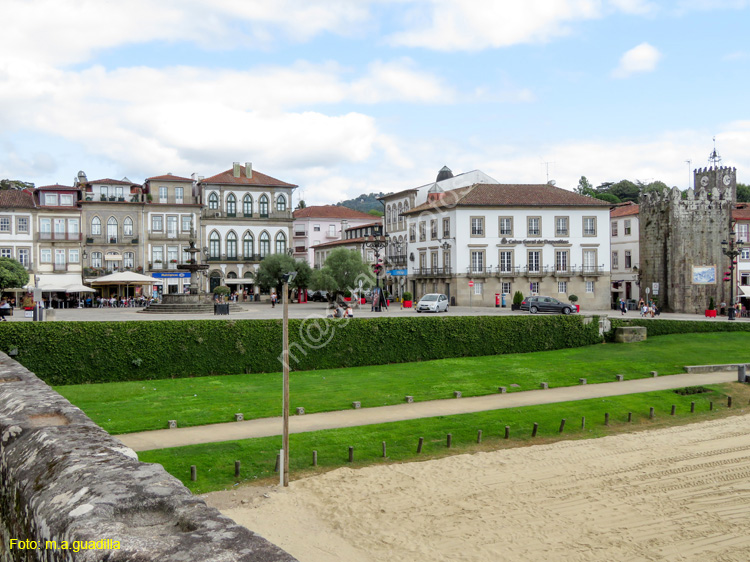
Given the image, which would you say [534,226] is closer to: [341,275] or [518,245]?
[518,245]

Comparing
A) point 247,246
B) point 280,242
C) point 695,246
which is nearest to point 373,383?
point 695,246

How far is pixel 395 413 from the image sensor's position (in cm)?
1986

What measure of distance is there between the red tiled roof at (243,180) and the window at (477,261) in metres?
23.3

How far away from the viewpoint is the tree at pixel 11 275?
46156 millimetres

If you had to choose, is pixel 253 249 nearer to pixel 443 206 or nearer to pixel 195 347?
pixel 443 206

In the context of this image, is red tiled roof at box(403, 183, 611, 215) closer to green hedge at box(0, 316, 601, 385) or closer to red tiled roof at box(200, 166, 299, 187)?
red tiled roof at box(200, 166, 299, 187)

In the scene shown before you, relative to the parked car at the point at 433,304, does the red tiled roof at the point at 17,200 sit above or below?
above

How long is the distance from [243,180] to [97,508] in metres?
66.2

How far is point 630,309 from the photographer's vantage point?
57.5 meters

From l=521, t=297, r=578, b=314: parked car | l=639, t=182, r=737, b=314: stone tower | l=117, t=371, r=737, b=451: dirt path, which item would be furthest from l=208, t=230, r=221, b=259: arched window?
l=117, t=371, r=737, b=451: dirt path

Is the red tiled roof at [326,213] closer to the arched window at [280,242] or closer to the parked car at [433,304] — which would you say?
the arched window at [280,242]

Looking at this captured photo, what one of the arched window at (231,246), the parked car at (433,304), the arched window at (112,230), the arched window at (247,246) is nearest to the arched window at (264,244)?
the arched window at (247,246)

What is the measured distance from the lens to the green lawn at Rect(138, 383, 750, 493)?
14281 millimetres

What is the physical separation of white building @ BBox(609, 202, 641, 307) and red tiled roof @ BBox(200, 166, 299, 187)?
110 feet
